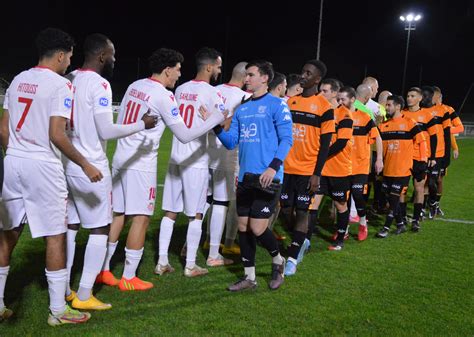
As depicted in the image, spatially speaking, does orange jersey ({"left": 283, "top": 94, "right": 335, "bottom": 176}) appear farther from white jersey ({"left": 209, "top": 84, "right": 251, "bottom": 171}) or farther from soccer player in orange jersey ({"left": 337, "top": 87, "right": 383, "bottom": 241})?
soccer player in orange jersey ({"left": 337, "top": 87, "right": 383, "bottom": 241})

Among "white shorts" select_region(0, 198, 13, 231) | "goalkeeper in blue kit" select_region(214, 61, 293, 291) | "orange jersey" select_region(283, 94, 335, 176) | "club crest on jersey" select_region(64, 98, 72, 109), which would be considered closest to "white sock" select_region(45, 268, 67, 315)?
"white shorts" select_region(0, 198, 13, 231)

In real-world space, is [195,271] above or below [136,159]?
below

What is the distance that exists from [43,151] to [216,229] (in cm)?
256

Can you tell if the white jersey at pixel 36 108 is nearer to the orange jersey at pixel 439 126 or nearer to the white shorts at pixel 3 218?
the white shorts at pixel 3 218

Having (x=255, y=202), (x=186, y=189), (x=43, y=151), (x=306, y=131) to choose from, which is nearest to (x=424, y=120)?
(x=306, y=131)

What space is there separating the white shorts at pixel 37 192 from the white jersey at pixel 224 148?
2287 millimetres

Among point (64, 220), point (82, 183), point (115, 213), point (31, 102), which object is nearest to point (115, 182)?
point (115, 213)

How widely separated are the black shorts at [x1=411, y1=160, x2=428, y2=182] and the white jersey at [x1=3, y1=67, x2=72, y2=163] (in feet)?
19.4

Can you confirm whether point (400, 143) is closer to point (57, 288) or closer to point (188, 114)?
point (188, 114)

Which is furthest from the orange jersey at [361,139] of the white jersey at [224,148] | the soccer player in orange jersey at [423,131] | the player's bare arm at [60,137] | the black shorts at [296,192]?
the player's bare arm at [60,137]

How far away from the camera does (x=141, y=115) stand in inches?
172

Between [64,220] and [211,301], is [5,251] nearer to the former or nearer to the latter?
[64,220]

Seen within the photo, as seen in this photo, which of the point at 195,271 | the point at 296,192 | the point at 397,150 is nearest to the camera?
the point at 195,271

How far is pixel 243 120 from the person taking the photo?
4457 mm
